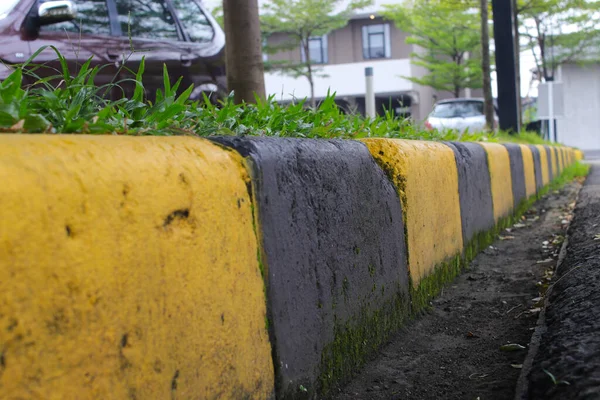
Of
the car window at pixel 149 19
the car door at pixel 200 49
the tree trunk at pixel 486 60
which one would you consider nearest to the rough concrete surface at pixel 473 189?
the car door at pixel 200 49

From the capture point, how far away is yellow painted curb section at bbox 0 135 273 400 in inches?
40.6

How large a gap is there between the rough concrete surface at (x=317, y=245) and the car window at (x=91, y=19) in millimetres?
3377

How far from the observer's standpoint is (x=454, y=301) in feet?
10.7

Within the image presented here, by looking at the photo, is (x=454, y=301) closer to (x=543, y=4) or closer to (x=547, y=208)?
(x=547, y=208)

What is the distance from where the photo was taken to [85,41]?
16.6ft

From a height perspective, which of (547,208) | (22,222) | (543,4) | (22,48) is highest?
(543,4)

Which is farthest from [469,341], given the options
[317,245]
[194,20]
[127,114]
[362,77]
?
Answer: [362,77]

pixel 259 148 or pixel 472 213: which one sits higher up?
pixel 259 148

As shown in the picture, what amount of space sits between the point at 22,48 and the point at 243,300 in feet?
11.9

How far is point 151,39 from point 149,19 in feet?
0.87

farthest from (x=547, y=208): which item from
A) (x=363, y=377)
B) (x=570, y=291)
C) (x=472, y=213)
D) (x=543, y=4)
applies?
(x=543, y=4)

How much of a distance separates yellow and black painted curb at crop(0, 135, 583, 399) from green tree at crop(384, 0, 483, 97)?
24.8m

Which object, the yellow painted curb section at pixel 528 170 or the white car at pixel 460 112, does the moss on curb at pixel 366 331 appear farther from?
the white car at pixel 460 112

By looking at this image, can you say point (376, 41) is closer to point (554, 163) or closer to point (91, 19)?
point (554, 163)
